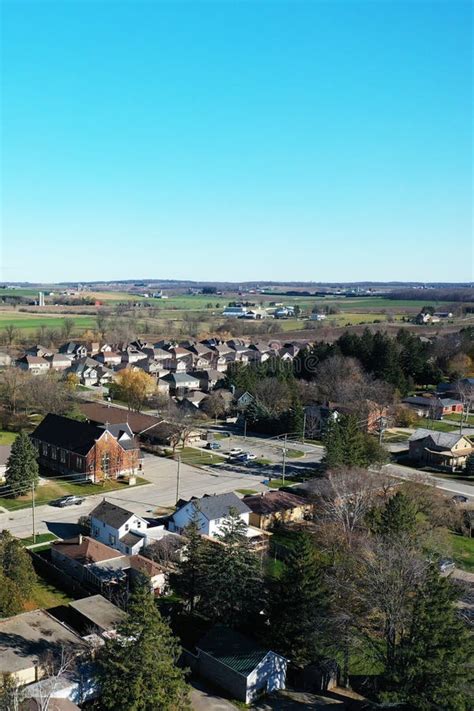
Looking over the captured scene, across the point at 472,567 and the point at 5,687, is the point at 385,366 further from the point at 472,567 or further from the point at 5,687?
the point at 5,687

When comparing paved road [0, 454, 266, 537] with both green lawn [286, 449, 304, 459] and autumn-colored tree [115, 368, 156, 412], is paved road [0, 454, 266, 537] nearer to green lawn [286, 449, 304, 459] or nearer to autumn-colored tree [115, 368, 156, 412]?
green lawn [286, 449, 304, 459]

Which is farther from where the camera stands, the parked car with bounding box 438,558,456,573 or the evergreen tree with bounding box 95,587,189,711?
the parked car with bounding box 438,558,456,573

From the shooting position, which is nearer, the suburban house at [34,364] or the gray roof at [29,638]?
the gray roof at [29,638]

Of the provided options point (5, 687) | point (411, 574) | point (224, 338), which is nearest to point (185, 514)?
point (411, 574)

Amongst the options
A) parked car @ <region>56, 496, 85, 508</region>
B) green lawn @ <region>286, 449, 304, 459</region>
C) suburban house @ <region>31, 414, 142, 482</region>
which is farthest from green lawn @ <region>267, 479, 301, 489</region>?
parked car @ <region>56, 496, 85, 508</region>

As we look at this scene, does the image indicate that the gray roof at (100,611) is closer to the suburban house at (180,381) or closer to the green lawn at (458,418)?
the green lawn at (458,418)

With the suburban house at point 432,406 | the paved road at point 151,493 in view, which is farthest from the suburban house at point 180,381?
the suburban house at point 432,406
